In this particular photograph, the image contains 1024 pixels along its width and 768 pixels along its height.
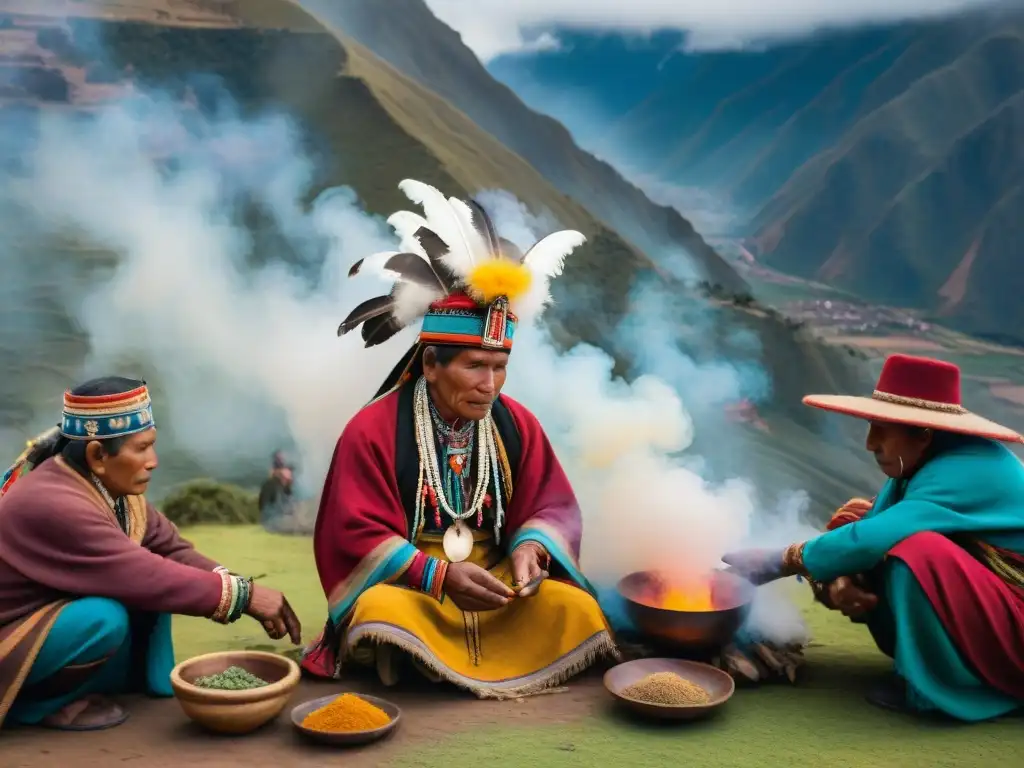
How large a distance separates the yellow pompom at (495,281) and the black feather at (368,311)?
0.40 m

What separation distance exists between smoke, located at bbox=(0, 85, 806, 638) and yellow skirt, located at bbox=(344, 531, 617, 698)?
8.83ft

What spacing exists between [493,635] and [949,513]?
192 cm

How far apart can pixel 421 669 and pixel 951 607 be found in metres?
2.08

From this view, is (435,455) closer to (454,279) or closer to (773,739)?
(454,279)

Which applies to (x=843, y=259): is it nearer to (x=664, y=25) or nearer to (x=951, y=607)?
(x=664, y=25)

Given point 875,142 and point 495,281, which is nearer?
point 495,281

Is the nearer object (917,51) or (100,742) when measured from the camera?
(100,742)

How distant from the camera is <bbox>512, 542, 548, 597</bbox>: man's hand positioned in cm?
414

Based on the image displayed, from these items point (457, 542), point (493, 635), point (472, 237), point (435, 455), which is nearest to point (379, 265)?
point (472, 237)

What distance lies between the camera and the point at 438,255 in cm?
429

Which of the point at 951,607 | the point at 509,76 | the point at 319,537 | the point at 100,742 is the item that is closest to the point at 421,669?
the point at 319,537

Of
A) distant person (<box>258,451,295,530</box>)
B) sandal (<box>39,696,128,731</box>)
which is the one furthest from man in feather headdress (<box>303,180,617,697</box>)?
distant person (<box>258,451,295,530</box>)

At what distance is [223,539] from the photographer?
23.5ft

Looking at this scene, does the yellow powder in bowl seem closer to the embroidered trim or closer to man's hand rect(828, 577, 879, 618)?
man's hand rect(828, 577, 879, 618)
